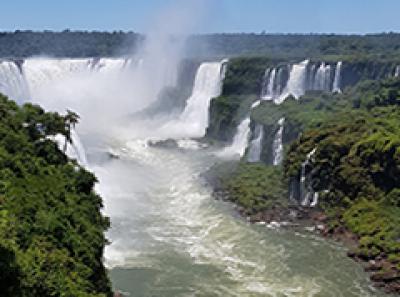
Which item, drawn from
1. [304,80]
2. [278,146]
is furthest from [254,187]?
[304,80]

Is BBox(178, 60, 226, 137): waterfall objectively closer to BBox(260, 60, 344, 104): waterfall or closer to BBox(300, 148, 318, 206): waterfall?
BBox(260, 60, 344, 104): waterfall

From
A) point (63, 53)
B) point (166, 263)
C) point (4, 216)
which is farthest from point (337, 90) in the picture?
point (63, 53)

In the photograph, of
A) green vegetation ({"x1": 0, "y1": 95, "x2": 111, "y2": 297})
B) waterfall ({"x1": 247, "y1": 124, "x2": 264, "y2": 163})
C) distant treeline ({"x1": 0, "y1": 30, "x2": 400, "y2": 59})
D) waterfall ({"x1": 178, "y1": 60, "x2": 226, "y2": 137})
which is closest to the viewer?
green vegetation ({"x1": 0, "y1": 95, "x2": 111, "y2": 297})

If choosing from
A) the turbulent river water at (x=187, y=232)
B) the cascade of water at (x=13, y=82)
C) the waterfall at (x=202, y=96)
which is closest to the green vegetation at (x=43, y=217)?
the turbulent river water at (x=187, y=232)

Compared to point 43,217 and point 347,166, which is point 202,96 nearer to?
point 347,166

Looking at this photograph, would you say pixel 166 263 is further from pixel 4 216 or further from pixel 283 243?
pixel 4 216

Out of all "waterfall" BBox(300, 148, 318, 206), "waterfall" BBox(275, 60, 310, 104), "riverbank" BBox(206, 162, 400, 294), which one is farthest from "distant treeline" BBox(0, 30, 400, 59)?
"waterfall" BBox(300, 148, 318, 206)

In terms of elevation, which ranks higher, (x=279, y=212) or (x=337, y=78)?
(x=337, y=78)
